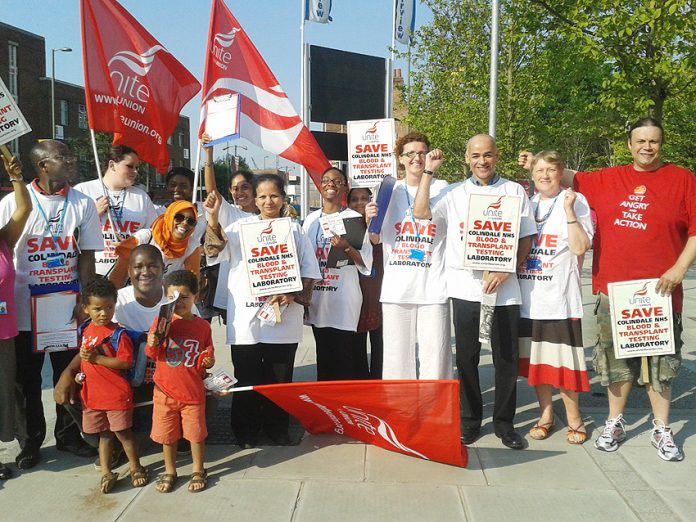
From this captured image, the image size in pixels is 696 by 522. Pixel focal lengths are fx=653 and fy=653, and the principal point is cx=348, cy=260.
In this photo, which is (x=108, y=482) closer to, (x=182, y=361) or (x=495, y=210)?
(x=182, y=361)

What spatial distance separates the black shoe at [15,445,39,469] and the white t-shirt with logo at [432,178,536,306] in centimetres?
287

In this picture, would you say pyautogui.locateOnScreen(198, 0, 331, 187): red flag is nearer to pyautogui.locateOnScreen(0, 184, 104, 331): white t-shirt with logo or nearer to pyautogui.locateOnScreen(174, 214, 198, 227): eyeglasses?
pyautogui.locateOnScreen(174, 214, 198, 227): eyeglasses

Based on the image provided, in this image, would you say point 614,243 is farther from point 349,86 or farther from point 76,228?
point 349,86

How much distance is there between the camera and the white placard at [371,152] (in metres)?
5.21

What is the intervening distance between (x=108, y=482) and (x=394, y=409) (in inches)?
66.0

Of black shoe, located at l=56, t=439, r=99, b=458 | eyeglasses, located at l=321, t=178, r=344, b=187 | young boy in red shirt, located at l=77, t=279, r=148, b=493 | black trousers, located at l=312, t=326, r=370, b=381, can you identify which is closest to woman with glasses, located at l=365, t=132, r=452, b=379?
black trousers, located at l=312, t=326, r=370, b=381

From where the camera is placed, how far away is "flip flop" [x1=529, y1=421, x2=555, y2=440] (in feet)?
15.0

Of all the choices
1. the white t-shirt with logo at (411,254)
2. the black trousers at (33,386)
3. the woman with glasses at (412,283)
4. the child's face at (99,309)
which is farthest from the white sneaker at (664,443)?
the black trousers at (33,386)

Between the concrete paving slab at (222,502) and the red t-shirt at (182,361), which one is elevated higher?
the red t-shirt at (182,361)

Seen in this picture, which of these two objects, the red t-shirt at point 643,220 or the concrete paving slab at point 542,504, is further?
the red t-shirt at point 643,220

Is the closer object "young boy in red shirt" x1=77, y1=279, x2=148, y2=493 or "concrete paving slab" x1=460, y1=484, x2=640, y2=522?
"concrete paving slab" x1=460, y1=484, x2=640, y2=522

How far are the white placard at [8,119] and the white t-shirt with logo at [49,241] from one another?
1.10 ft

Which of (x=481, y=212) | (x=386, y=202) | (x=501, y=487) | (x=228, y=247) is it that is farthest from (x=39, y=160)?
(x=501, y=487)

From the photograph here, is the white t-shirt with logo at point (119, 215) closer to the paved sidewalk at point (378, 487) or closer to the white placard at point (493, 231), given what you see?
the paved sidewalk at point (378, 487)
